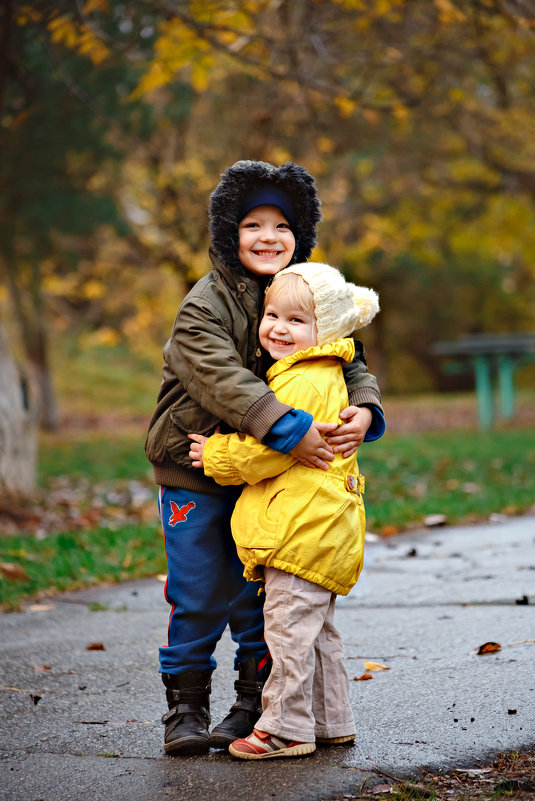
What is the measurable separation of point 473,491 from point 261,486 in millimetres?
6301

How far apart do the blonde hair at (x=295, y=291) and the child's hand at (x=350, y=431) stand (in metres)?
0.33

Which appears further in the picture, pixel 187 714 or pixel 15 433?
pixel 15 433

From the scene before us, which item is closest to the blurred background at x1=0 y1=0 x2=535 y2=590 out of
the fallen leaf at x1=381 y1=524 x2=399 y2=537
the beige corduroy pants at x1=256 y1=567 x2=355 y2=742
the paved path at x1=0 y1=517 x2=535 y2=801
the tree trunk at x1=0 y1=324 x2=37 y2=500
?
the tree trunk at x1=0 y1=324 x2=37 y2=500

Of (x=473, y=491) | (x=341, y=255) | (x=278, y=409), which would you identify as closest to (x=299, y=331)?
(x=278, y=409)

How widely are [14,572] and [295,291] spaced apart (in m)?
3.54

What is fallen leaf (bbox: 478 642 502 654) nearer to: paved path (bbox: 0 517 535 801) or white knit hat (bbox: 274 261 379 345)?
paved path (bbox: 0 517 535 801)

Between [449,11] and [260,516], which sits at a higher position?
[449,11]

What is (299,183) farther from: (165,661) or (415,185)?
(415,185)

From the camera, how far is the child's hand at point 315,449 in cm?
279

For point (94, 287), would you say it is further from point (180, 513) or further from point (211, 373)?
point (211, 373)

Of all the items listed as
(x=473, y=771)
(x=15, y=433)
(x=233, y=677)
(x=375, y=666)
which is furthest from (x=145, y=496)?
(x=473, y=771)

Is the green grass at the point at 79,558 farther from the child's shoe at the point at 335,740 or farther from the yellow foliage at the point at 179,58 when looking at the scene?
the yellow foliage at the point at 179,58

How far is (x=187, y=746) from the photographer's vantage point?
294cm

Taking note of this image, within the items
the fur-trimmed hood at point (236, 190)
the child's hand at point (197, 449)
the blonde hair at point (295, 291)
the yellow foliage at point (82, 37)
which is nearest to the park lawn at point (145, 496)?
the child's hand at point (197, 449)
